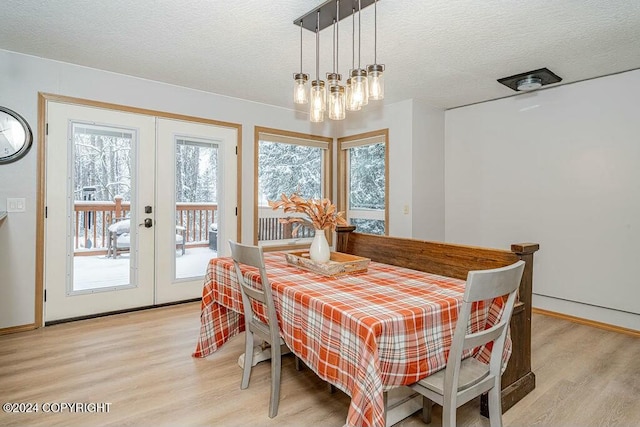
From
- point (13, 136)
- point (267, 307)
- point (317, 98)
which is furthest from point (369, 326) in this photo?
point (13, 136)

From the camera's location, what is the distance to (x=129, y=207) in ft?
11.5

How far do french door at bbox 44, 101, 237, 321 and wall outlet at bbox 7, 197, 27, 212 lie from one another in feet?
0.53

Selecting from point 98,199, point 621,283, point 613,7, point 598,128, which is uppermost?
point 613,7

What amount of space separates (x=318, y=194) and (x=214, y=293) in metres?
2.79

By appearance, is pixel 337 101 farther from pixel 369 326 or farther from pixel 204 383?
pixel 204 383

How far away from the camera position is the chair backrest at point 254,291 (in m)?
1.81

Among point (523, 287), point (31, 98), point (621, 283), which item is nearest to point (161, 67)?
point (31, 98)

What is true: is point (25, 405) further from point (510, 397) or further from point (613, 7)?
point (613, 7)

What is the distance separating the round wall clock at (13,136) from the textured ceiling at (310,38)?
1.77 feet

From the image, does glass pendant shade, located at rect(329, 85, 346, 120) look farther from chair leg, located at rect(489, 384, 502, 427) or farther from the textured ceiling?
chair leg, located at rect(489, 384, 502, 427)

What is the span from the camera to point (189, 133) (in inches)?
151

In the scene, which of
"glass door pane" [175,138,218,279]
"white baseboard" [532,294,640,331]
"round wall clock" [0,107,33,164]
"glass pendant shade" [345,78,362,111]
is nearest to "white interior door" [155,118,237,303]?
"glass door pane" [175,138,218,279]

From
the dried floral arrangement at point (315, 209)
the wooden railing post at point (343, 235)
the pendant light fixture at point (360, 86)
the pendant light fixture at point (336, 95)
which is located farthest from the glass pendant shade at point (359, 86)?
the wooden railing post at point (343, 235)

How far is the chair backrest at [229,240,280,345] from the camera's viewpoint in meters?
1.81
